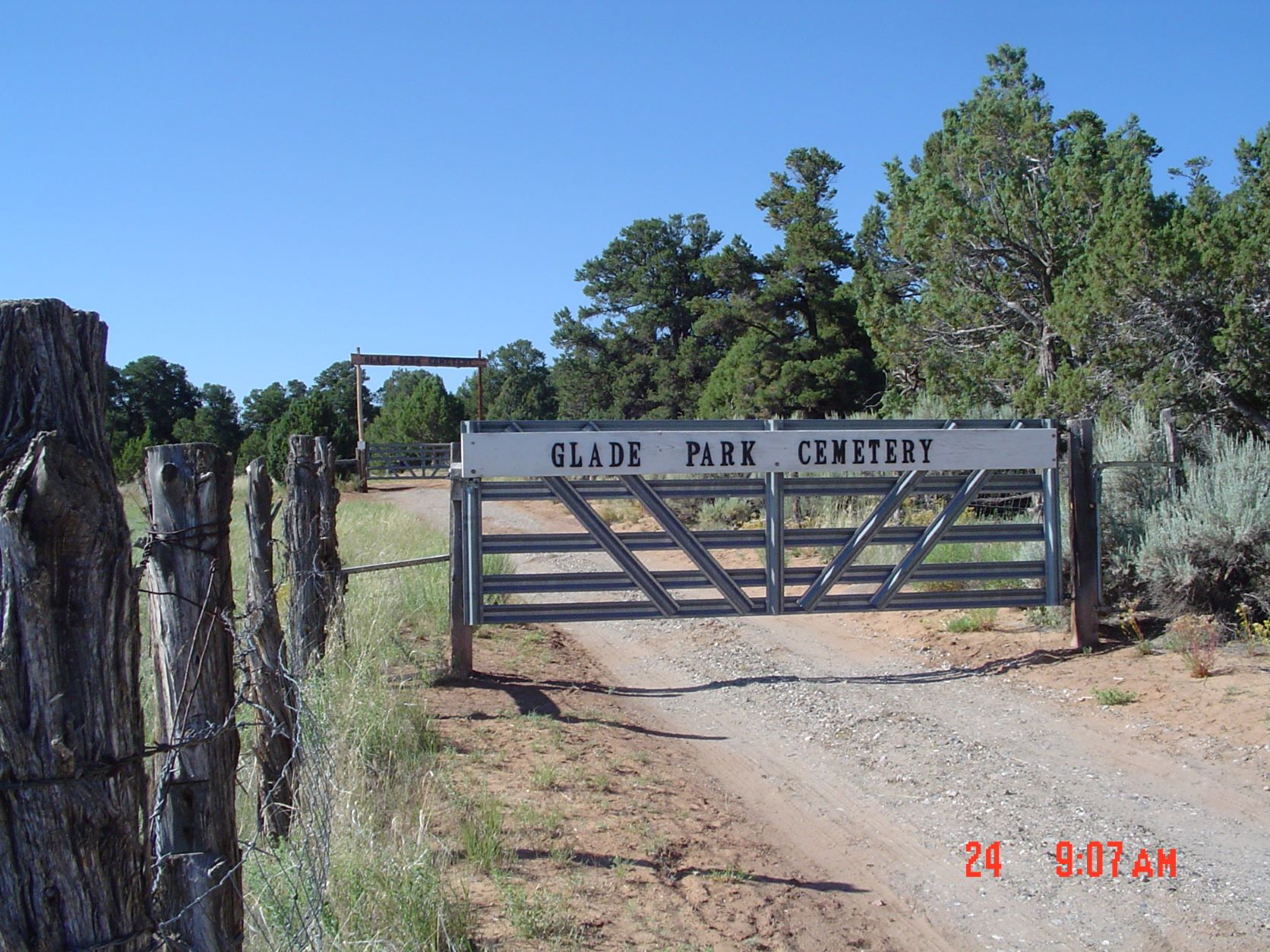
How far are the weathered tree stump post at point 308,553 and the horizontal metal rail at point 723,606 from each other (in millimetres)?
1757

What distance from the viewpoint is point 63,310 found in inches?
87.2

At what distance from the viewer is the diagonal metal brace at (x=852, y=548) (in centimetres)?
880

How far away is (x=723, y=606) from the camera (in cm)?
884

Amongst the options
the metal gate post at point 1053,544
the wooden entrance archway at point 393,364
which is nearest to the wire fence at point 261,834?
the metal gate post at point 1053,544

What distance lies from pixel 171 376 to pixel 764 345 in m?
37.7

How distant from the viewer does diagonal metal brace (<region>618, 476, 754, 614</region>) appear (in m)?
8.50

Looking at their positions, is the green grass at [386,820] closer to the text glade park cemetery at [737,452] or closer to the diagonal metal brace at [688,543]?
the text glade park cemetery at [737,452]

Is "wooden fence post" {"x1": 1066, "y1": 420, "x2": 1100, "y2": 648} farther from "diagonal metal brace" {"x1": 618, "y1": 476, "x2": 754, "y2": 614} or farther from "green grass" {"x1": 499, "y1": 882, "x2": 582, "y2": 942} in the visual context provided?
"green grass" {"x1": 499, "y1": 882, "x2": 582, "y2": 942}

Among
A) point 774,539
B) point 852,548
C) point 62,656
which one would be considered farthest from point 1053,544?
point 62,656

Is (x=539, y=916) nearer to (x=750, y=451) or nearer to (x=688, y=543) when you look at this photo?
(x=688, y=543)

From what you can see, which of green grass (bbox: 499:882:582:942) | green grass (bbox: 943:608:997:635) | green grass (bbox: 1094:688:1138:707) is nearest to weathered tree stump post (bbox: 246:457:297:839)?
green grass (bbox: 499:882:582:942)

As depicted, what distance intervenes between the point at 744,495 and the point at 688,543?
2.26 feet
